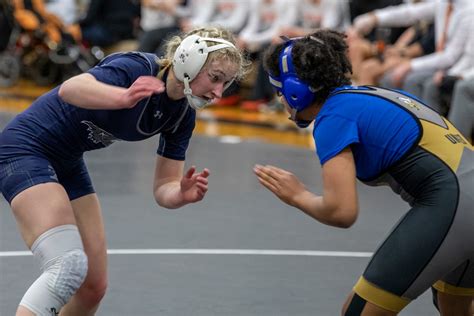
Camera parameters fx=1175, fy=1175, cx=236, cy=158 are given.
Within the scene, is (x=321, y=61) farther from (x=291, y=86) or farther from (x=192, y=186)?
(x=192, y=186)

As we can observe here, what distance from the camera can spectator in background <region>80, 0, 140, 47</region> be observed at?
554 inches

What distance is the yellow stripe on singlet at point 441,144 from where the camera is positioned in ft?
13.1

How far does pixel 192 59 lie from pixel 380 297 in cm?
110

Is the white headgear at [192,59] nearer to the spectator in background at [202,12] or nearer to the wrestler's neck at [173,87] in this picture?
the wrestler's neck at [173,87]

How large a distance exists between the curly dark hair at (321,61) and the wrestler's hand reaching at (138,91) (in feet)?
1.51

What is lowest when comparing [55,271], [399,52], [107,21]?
[107,21]

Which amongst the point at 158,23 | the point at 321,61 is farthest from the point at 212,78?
the point at 158,23

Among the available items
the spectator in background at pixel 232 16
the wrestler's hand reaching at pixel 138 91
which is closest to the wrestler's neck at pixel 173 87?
the wrestler's hand reaching at pixel 138 91

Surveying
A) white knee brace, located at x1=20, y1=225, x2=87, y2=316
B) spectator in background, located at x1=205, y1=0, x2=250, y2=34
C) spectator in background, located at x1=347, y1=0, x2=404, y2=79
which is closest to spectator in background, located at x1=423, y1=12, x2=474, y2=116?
spectator in background, located at x1=347, y1=0, x2=404, y2=79

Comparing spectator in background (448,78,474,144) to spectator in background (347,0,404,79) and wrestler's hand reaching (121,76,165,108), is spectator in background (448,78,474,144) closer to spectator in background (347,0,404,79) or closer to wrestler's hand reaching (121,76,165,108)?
spectator in background (347,0,404,79)

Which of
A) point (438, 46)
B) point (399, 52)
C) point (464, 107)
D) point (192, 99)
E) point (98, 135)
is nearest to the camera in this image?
point (192, 99)

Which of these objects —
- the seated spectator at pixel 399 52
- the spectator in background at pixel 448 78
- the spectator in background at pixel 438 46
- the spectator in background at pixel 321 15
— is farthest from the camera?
the spectator in background at pixel 321 15

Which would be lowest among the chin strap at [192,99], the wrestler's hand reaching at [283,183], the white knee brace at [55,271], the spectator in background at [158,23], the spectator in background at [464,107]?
the spectator in background at [158,23]

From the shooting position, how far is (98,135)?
447 centimetres
